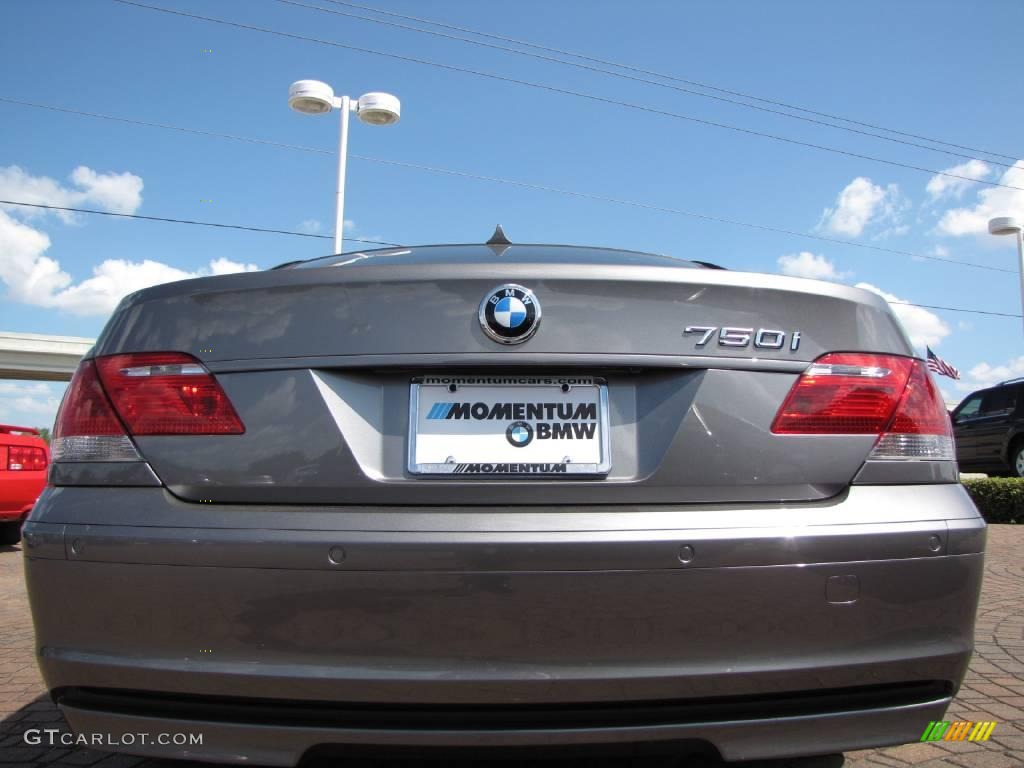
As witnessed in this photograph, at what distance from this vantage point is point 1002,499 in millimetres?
9516

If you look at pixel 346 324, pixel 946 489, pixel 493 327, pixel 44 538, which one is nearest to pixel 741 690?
pixel 946 489

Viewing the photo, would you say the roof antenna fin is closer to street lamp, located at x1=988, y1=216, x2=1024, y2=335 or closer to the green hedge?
the green hedge

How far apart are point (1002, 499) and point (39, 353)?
4599 cm

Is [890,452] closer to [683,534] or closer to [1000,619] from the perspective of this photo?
[683,534]

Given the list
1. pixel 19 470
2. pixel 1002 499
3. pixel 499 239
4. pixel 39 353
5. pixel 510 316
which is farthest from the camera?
pixel 39 353

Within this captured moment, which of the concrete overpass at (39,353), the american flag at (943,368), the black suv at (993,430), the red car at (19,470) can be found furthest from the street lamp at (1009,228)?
the concrete overpass at (39,353)

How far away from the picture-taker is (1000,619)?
3.99 m

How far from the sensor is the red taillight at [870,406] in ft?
5.47

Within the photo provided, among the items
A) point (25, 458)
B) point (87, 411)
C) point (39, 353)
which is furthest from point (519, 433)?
point (39, 353)

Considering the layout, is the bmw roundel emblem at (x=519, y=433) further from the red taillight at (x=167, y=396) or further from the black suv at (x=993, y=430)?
the black suv at (x=993, y=430)

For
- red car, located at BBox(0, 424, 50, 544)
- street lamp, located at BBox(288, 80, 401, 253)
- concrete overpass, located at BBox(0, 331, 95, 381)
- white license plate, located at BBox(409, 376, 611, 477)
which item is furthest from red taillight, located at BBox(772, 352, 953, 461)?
concrete overpass, located at BBox(0, 331, 95, 381)

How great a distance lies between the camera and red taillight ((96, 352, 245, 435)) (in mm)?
1633

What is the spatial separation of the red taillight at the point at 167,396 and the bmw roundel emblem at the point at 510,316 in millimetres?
556

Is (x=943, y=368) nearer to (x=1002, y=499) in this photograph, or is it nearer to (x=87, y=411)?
(x=1002, y=499)
